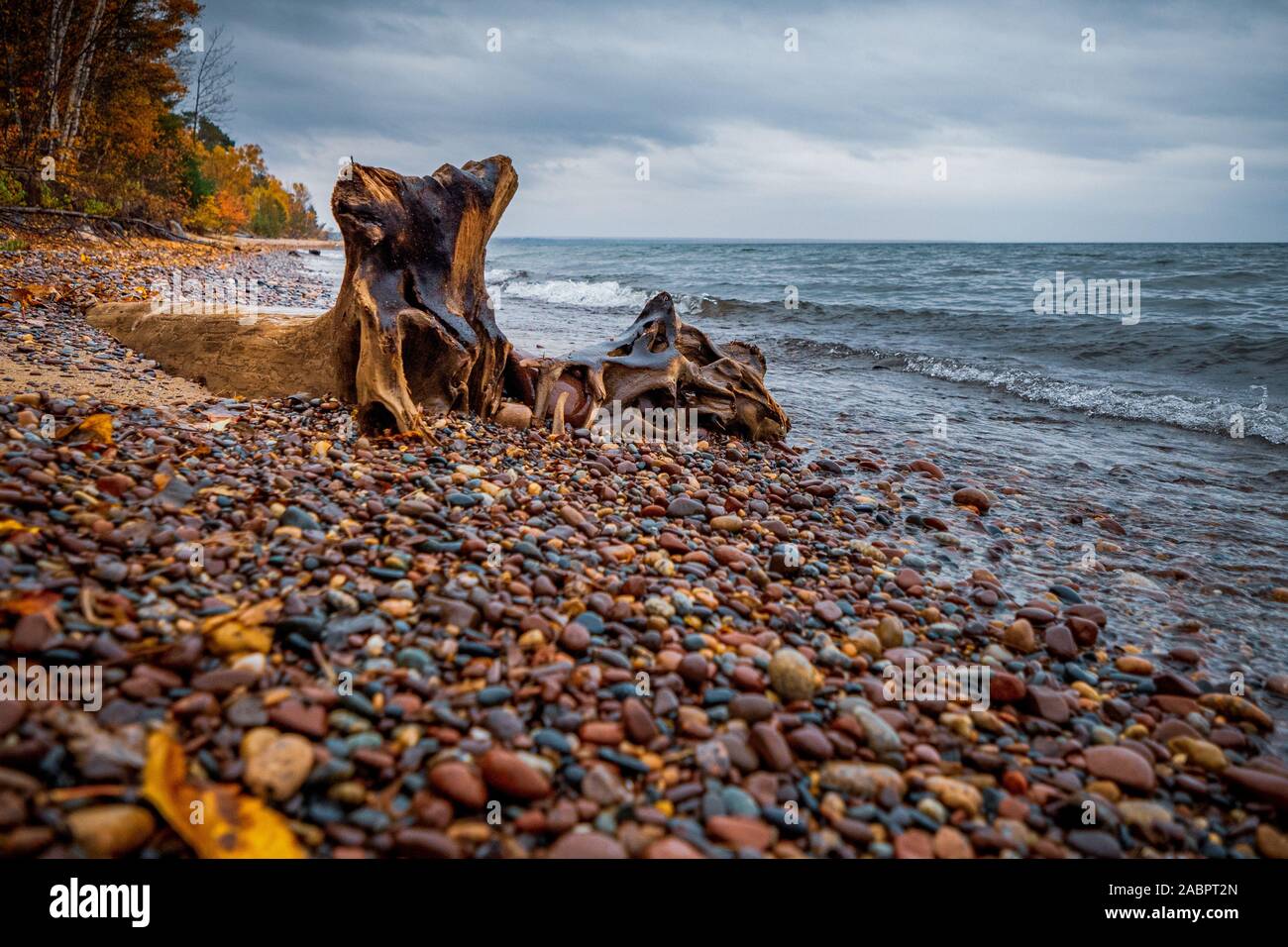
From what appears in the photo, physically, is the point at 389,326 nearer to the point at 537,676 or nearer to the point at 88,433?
the point at 88,433

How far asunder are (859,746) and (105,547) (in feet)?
10.2

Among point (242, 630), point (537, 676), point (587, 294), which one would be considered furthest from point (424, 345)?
point (587, 294)

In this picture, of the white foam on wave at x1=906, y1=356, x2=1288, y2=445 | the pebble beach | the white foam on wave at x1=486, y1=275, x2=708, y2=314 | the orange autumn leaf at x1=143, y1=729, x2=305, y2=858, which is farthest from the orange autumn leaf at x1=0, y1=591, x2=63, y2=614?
the white foam on wave at x1=486, y1=275, x2=708, y2=314

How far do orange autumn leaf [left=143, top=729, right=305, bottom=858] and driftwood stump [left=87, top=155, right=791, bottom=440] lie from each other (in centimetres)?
332

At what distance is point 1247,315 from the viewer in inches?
642

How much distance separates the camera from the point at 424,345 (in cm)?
542

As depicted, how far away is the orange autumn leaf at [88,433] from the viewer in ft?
12.5

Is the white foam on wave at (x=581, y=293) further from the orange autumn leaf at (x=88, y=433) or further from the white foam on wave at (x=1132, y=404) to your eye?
the orange autumn leaf at (x=88, y=433)

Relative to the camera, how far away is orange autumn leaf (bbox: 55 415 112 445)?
3.82 meters

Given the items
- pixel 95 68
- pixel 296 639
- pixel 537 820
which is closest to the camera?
pixel 537 820

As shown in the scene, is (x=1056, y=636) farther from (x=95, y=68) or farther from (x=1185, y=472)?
(x=95, y=68)

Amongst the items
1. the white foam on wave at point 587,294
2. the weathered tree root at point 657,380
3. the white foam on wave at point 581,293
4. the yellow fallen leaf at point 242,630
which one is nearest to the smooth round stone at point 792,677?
the yellow fallen leaf at point 242,630
